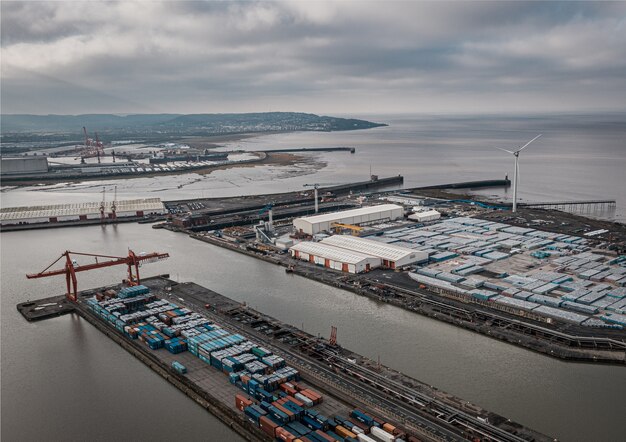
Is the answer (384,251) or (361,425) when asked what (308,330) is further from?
(384,251)

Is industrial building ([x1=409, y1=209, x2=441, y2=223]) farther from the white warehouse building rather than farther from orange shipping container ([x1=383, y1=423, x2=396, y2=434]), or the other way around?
orange shipping container ([x1=383, y1=423, x2=396, y2=434])

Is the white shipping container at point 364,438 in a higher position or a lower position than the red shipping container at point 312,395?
lower

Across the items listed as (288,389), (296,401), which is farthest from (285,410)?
(288,389)

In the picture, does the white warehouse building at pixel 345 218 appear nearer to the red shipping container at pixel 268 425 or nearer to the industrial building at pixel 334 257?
the industrial building at pixel 334 257

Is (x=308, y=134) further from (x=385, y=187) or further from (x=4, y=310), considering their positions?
(x=4, y=310)

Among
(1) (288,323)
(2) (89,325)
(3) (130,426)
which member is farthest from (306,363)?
(2) (89,325)

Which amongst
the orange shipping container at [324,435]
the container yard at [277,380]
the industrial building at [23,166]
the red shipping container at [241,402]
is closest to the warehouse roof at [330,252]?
the container yard at [277,380]
